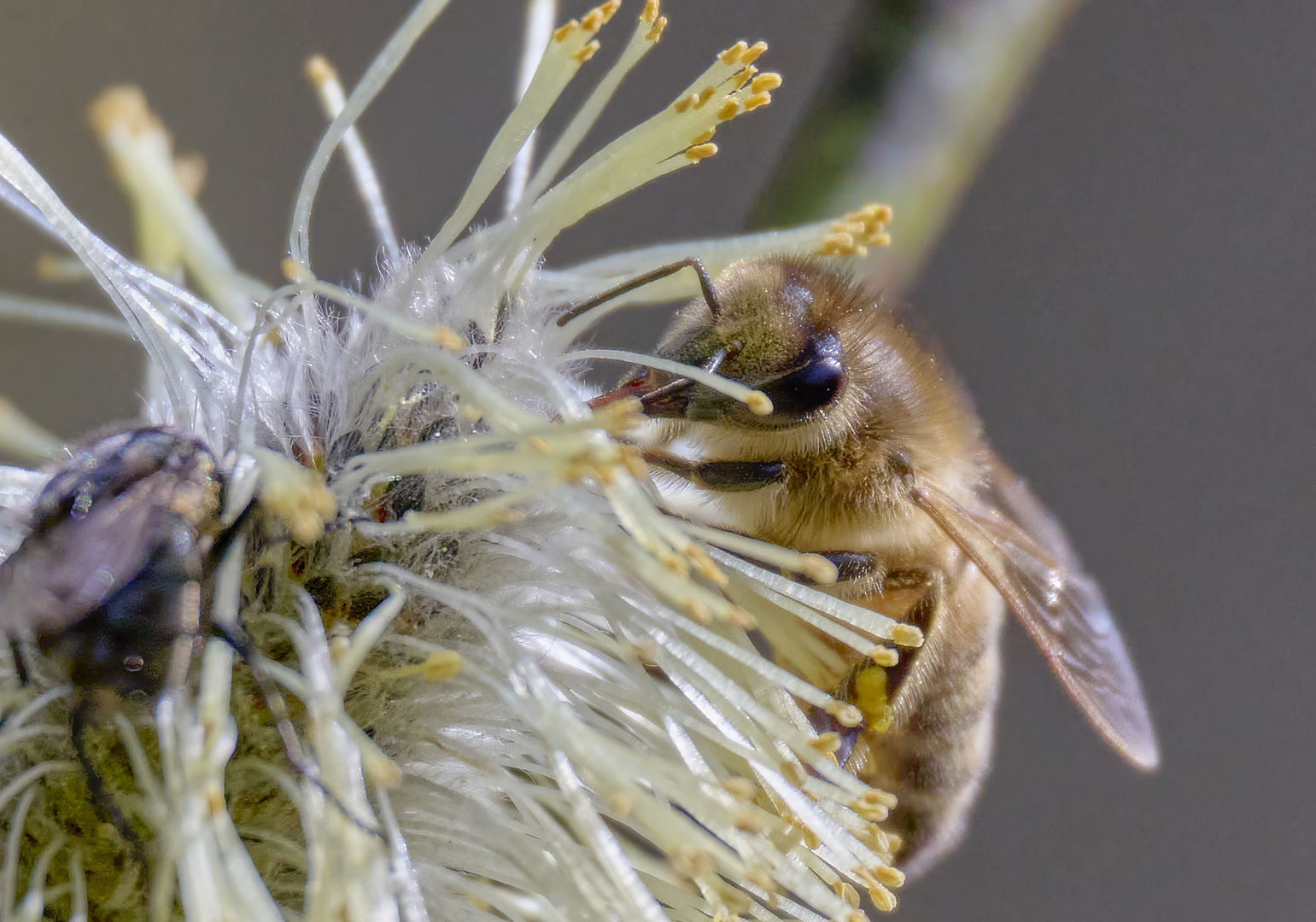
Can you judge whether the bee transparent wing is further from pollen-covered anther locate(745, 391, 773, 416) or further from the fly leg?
the fly leg

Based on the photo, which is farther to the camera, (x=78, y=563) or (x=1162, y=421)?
(x=1162, y=421)

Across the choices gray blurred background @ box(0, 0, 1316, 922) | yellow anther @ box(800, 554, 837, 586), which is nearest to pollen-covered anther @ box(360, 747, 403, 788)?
yellow anther @ box(800, 554, 837, 586)

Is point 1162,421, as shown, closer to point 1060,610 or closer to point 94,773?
point 1060,610

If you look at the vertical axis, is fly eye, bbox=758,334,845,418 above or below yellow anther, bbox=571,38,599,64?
below

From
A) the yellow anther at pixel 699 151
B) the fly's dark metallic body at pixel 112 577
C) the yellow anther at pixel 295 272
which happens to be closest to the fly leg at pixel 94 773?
the fly's dark metallic body at pixel 112 577

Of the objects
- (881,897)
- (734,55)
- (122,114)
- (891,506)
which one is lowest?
(881,897)

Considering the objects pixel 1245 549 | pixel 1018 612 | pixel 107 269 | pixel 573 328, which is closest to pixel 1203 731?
pixel 1245 549

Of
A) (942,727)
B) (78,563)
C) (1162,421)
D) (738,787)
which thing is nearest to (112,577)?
(78,563)
